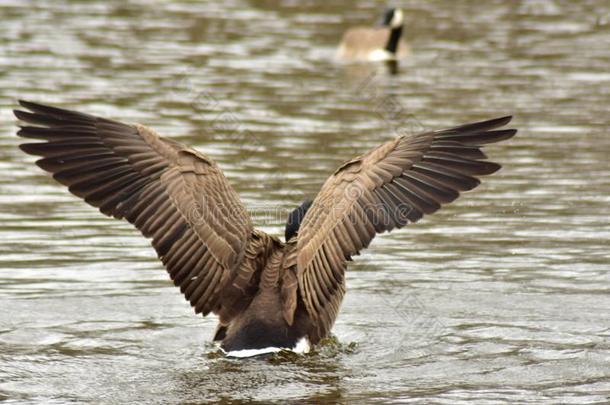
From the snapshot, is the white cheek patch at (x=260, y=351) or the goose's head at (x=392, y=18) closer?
the white cheek patch at (x=260, y=351)

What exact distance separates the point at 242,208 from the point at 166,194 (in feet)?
1.63

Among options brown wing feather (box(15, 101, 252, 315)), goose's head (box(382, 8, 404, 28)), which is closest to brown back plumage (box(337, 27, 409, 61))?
goose's head (box(382, 8, 404, 28))

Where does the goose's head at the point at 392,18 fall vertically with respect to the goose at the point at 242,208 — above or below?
below

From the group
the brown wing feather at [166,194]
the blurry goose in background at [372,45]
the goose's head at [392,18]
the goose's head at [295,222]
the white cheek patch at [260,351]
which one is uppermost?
the brown wing feather at [166,194]

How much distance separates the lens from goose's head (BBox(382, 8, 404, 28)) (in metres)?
22.1

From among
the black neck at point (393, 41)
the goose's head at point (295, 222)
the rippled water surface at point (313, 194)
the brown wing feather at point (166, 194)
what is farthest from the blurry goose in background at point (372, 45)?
the brown wing feather at point (166, 194)

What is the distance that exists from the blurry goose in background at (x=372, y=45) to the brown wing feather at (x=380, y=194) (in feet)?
44.1

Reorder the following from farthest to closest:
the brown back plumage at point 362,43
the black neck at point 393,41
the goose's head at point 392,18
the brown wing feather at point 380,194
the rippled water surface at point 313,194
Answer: the goose's head at point 392,18 → the black neck at point 393,41 → the brown back plumage at point 362,43 → the brown wing feather at point 380,194 → the rippled water surface at point 313,194

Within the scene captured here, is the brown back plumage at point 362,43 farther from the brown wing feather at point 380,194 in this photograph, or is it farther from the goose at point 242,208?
the brown wing feather at point 380,194

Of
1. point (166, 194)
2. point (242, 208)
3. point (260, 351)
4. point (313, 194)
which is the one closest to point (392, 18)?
point (313, 194)

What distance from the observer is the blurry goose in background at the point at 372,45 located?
2167 cm

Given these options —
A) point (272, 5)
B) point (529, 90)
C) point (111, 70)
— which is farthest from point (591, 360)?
point (272, 5)

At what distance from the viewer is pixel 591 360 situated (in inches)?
316

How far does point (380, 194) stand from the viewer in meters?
8.16
